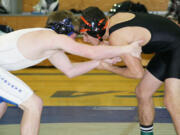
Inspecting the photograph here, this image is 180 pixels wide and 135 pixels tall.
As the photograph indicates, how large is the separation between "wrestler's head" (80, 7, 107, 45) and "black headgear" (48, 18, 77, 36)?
13 centimetres

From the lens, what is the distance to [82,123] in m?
4.50

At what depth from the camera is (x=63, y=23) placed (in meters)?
3.23

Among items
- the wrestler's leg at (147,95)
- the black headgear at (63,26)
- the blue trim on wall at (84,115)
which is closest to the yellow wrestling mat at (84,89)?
the blue trim on wall at (84,115)

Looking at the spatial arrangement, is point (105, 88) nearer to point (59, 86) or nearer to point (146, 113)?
point (59, 86)

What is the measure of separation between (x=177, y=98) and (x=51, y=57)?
49.3 inches

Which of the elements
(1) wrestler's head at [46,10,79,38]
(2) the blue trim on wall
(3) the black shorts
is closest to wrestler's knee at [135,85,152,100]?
(3) the black shorts

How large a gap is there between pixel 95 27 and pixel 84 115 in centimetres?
193

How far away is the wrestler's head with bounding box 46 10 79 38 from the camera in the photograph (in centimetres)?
323

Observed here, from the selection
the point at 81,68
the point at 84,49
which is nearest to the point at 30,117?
the point at 84,49

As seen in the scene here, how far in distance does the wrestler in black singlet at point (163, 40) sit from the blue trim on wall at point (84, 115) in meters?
1.44

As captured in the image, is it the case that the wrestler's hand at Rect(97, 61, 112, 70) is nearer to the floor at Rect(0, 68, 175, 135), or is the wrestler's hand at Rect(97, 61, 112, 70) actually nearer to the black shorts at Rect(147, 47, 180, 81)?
the black shorts at Rect(147, 47, 180, 81)

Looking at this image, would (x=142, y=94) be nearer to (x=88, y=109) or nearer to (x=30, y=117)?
(x=30, y=117)

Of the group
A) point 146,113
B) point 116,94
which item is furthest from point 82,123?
point 116,94

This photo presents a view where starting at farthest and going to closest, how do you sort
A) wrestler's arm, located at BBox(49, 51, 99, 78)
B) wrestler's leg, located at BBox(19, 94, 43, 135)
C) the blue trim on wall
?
the blue trim on wall → wrestler's arm, located at BBox(49, 51, 99, 78) → wrestler's leg, located at BBox(19, 94, 43, 135)
